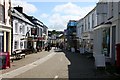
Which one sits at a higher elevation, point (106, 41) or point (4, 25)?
point (4, 25)

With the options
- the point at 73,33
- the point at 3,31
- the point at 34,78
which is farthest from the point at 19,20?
the point at 73,33

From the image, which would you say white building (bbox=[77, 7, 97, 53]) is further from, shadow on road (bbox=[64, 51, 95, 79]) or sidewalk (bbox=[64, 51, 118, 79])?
sidewalk (bbox=[64, 51, 118, 79])

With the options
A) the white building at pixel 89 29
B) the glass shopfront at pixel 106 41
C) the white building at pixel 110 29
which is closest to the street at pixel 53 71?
the white building at pixel 110 29

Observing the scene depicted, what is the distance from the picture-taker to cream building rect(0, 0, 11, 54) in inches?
1230

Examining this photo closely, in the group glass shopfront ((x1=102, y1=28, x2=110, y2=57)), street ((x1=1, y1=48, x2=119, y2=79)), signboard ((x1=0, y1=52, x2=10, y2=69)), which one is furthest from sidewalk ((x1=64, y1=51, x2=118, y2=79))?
signboard ((x1=0, y1=52, x2=10, y2=69))

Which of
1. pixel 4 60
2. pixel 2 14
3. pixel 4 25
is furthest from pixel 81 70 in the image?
pixel 2 14

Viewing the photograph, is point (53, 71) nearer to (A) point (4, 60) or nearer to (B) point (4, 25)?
(A) point (4, 60)

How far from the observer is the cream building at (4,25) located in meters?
31.2

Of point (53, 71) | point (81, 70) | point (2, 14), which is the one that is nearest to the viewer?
point (53, 71)

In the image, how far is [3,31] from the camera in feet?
103

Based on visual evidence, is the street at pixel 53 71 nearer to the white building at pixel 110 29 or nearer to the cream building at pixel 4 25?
the white building at pixel 110 29

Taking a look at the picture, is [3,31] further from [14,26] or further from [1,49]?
[14,26]

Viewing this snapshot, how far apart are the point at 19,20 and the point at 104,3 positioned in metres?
19.0

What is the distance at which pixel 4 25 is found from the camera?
31516mm
